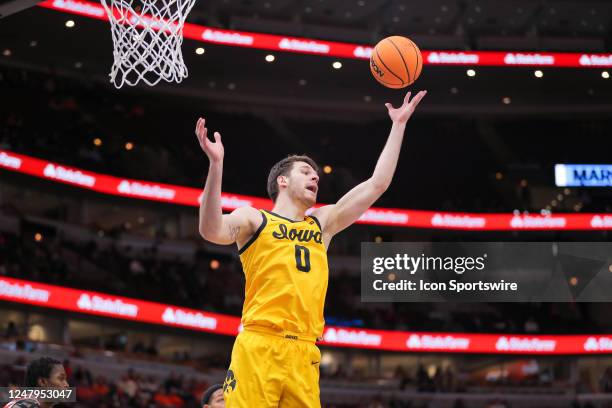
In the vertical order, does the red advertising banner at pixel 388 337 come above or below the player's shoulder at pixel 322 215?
above

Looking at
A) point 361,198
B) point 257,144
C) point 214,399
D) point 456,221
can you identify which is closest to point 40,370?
point 214,399

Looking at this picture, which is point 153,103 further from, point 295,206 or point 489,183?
point 295,206

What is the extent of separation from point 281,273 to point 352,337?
17576 mm

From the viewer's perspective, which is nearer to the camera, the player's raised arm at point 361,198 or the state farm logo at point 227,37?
the player's raised arm at point 361,198

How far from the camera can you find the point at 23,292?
18828mm

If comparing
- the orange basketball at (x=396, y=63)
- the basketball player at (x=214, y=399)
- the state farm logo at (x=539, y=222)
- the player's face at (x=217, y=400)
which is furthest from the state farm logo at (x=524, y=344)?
the player's face at (x=217, y=400)

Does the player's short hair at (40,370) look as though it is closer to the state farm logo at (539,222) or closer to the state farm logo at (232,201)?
the state farm logo at (232,201)

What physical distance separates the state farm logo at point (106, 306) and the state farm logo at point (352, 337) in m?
4.52

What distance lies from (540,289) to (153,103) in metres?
12.6

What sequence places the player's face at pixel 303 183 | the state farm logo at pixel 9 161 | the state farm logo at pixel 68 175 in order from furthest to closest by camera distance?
the state farm logo at pixel 68 175 → the state farm logo at pixel 9 161 → the player's face at pixel 303 183

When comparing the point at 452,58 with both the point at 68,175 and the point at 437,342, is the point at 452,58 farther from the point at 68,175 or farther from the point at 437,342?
the point at 68,175

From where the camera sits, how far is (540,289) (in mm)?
17312

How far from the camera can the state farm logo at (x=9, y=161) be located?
67.1ft

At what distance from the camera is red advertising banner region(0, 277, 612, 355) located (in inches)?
798
